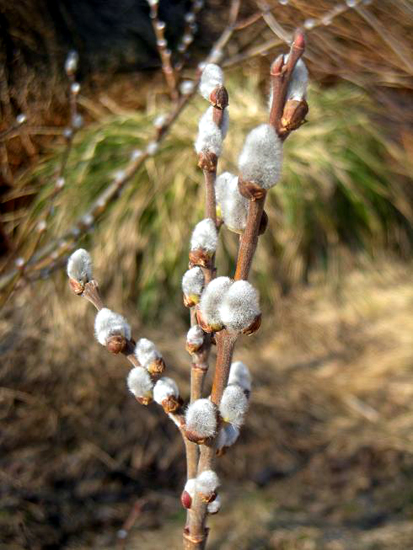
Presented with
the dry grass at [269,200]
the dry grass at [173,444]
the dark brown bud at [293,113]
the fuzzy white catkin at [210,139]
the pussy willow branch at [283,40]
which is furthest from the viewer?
the dry grass at [269,200]

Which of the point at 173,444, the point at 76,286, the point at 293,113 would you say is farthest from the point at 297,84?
the point at 173,444

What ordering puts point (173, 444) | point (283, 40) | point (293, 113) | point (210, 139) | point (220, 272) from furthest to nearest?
point (220, 272) < point (173, 444) < point (283, 40) < point (210, 139) < point (293, 113)

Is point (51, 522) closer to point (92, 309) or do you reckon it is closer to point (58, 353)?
point (58, 353)

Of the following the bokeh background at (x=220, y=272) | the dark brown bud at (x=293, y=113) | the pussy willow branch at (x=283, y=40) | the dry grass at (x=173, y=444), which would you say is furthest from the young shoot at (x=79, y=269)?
the dry grass at (x=173, y=444)

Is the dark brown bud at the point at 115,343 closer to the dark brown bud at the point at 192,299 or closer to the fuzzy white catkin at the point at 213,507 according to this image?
the dark brown bud at the point at 192,299

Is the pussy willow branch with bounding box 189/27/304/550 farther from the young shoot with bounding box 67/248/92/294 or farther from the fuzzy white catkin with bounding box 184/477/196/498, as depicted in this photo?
the young shoot with bounding box 67/248/92/294

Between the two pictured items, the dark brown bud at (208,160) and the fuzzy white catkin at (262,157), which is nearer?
the fuzzy white catkin at (262,157)

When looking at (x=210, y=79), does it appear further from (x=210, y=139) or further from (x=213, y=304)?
(x=213, y=304)
